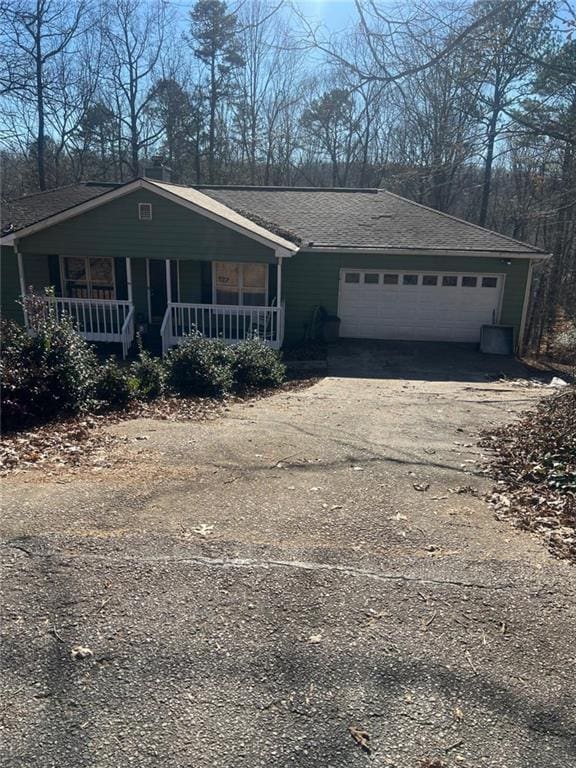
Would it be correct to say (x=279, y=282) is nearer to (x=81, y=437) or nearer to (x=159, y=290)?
(x=159, y=290)

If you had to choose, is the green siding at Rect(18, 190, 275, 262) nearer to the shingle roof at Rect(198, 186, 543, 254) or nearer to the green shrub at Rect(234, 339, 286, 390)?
the shingle roof at Rect(198, 186, 543, 254)

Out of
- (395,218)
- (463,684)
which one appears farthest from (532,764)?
(395,218)

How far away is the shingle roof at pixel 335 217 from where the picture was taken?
15516mm

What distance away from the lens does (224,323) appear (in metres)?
14.7

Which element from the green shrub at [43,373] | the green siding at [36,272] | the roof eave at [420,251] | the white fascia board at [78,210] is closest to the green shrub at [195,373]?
the green shrub at [43,373]

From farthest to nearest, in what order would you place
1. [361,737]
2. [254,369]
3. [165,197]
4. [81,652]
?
[165,197] < [254,369] < [81,652] < [361,737]

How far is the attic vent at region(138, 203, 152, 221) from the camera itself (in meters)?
14.0

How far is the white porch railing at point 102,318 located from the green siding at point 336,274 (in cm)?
459

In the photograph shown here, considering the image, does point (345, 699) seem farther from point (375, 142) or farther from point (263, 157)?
point (263, 157)

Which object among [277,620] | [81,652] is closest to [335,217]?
[277,620]

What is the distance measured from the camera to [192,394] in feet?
30.8

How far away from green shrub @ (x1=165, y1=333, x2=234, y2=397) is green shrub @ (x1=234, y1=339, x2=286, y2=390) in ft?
2.32

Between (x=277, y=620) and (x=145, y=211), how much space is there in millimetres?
12845

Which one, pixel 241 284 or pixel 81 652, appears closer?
pixel 81 652
